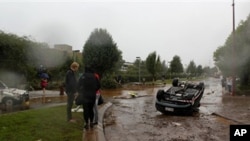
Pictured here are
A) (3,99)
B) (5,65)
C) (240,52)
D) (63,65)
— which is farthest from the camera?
(63,65)

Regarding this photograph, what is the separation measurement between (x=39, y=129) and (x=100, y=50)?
22960 millimetres

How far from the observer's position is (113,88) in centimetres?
3412

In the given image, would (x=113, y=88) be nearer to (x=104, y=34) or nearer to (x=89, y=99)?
(x=104, y=34)

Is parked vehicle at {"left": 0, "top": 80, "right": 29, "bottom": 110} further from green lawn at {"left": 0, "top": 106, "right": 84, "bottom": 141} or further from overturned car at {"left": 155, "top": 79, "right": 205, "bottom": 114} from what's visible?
overturned car at {"left": 155, "top": 79, "right": 205, "bottom": 114}

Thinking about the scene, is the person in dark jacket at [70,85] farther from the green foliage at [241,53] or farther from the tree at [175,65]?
the tree at [175,65]

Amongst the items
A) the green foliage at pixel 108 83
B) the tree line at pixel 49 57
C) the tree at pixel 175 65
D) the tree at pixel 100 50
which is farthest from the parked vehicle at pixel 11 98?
the tree at pixel 175 65

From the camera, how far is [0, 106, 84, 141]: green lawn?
6775 mm

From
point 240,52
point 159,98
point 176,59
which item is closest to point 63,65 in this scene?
point 240,52

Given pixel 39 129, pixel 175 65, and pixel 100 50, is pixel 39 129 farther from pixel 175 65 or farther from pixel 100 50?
pixel 175 65

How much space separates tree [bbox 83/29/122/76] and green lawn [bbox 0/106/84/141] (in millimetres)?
20707

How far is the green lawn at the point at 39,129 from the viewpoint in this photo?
678 cm

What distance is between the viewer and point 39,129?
25.0 ft

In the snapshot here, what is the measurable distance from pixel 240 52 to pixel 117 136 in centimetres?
2146

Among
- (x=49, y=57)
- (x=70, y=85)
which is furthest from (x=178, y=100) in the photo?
(x=49, y=57)
